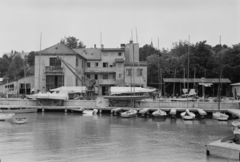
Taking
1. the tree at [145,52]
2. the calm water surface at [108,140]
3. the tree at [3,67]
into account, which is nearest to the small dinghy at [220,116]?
the calm water surface at [108,140]

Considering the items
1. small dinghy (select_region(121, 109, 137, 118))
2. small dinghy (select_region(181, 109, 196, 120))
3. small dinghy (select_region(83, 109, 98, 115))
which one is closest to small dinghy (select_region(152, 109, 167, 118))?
small dinghy (select_region(181, 109, 196, 120))

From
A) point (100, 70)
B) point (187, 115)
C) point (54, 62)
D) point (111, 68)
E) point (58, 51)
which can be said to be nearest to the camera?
point (187, 115)

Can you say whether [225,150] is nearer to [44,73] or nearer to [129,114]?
[129,114]

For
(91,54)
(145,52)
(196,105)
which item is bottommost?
(196,105)

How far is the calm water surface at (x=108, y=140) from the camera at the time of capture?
938 inches

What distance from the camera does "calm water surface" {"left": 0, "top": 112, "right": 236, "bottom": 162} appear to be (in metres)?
23.8

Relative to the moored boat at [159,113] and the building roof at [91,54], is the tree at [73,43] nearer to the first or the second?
the building roof at [91,54]

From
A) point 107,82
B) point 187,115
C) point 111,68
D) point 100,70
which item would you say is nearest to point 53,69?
point 100,70

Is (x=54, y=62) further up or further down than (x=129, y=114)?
further up

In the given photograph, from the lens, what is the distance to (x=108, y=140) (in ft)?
101

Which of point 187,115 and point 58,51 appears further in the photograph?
point 58,51

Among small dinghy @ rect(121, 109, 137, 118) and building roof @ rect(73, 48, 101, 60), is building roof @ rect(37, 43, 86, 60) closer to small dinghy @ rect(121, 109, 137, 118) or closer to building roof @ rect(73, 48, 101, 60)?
building roof @ rect(73, 48, 101, 60)

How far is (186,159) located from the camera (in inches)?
912

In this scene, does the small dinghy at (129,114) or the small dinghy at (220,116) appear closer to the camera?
the small dinghy at (220,116)
